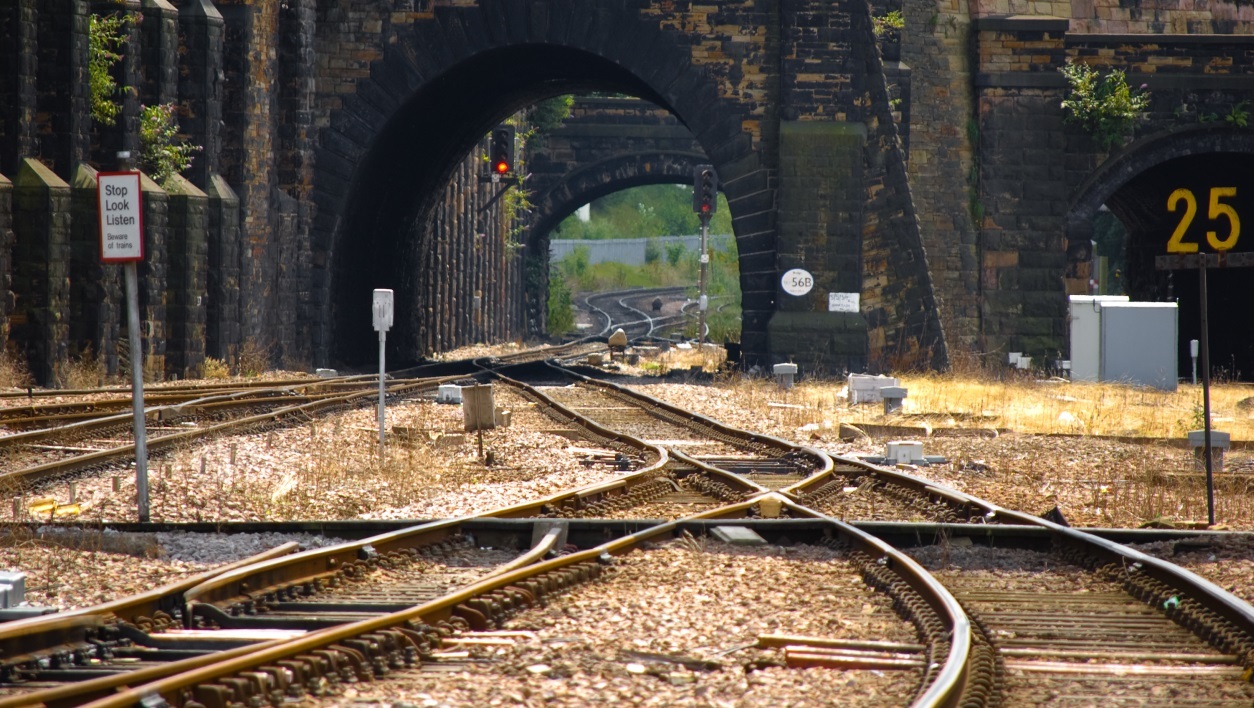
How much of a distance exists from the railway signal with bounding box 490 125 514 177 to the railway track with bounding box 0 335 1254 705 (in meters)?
26.2

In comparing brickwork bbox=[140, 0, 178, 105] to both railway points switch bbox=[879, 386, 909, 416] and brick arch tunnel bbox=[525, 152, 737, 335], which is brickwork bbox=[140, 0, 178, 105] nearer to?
railway points switch bbox=[879, 386, 909, 416]

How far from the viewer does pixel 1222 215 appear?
1175 inches

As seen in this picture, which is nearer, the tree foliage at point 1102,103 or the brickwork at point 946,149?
the tree foliage at point 1102,103

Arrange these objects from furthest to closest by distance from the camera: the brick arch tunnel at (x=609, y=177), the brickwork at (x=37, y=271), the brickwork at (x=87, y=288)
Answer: the brick arch tunnel at (x=609, y=177) → the brickwork at (x=87, y=288) → the brickwork at (x=37, y=271)

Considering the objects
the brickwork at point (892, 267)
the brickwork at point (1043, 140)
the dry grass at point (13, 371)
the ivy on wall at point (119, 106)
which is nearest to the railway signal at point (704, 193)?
the brickwork at point (1043, 140)

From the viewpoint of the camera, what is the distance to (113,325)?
65.2ft

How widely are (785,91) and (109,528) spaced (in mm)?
19000

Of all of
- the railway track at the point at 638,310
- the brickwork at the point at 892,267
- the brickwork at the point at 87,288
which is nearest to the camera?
the brickwork at the point at 87,288

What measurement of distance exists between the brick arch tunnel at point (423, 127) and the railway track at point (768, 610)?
16.8 m

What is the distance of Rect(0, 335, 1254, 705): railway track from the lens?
4816 mm

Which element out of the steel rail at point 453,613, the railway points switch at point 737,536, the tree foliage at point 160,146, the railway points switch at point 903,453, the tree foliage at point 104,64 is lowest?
the railway points switch at point 903,453

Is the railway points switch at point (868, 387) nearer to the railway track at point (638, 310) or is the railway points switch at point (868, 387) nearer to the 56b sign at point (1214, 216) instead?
the 56b sign at point (1214, 216)

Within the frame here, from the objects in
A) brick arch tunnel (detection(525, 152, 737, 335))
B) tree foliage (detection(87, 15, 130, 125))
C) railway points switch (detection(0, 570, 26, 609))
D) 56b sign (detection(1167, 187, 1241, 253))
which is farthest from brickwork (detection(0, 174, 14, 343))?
brick arch tunnel (detection(525, 152, 737, 335))

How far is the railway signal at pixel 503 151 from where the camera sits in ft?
116
